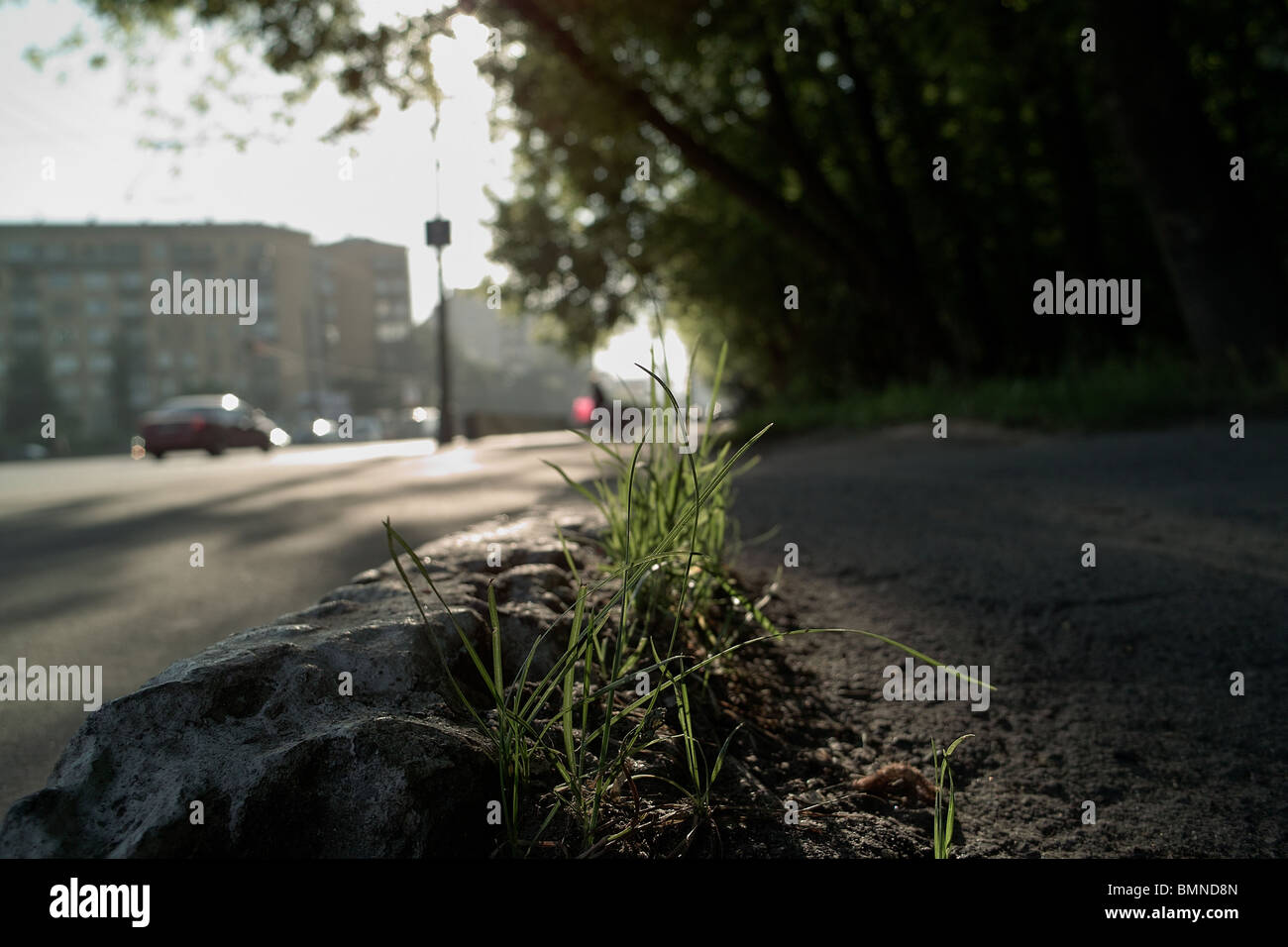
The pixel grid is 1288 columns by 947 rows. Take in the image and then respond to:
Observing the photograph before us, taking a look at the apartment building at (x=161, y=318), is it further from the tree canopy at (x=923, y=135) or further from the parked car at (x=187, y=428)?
the tree canopy at (x=923, y=135)

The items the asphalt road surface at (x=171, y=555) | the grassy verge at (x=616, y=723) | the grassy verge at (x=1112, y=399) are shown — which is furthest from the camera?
the grassy verge at (x=1112, y=399)

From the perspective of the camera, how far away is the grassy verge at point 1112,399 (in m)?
7.72

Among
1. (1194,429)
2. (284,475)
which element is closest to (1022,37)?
(1194,429)

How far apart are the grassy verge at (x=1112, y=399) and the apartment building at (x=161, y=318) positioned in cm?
7526

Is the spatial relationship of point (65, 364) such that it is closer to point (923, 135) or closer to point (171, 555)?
point (923, 135)

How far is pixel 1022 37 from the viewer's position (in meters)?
12.1

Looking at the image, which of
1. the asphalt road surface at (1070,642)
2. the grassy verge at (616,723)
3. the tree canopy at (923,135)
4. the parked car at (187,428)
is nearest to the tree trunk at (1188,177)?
the tree canopy at (923,135)

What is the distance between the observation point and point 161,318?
88.7 m

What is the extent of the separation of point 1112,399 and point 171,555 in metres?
7.09

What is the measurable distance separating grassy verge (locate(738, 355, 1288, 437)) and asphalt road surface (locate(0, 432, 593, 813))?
12.6ft

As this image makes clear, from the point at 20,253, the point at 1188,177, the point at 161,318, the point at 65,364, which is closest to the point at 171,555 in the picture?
the point at 1188,177

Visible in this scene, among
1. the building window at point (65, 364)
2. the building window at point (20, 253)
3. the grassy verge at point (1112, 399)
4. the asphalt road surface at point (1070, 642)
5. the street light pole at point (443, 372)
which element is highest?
the building window at point (20, 253)

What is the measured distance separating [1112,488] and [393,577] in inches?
156
